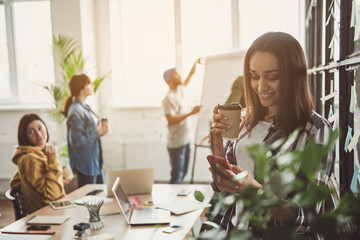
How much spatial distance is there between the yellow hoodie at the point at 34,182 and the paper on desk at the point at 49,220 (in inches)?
16.7

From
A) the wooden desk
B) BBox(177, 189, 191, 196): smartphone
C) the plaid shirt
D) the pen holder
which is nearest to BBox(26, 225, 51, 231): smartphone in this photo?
the wooden desk

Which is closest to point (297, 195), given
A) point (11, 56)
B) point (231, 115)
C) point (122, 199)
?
point (231, 115)

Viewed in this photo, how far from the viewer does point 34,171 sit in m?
2.39

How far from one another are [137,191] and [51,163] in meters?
0.64

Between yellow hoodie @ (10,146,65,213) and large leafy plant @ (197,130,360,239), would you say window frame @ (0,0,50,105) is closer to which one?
yellow hoodie @ (10,146,65,213)

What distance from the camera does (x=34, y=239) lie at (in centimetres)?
166

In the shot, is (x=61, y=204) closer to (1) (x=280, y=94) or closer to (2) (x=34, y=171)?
(2) (x=34, y=171)

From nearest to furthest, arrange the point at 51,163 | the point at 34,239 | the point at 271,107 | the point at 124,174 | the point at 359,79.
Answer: the point at 359,79 < the point at 271,107 < the point at 34,239 < the point at 124,174 < the point at 51,163

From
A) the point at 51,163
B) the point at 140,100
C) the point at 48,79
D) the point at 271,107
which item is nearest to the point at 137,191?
the point at 51,163

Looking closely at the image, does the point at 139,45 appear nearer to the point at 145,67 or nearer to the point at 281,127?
the point at 145,67

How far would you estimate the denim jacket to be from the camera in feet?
10.3

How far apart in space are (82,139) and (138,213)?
4.44ft

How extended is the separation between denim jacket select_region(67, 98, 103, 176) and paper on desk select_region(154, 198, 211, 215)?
124 centimetres

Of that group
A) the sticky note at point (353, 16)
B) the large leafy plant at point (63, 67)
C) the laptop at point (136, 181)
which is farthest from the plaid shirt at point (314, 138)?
the large leafy plant at point (63, 67)
